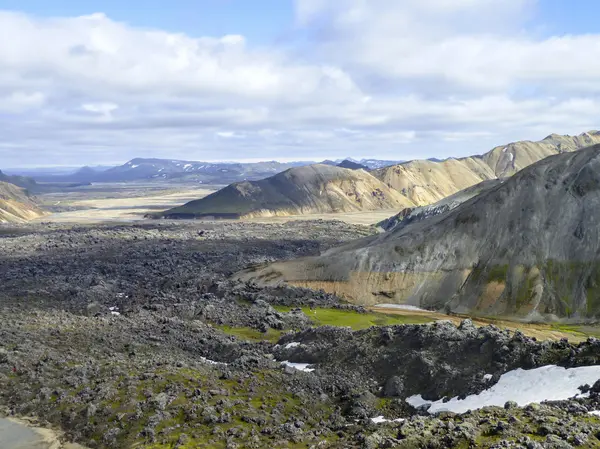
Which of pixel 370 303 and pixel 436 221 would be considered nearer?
pixel 370 303


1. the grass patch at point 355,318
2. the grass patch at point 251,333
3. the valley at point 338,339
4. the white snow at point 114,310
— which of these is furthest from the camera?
the white snow at point 114,310

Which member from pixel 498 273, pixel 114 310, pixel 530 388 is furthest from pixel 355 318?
pixel 530 388

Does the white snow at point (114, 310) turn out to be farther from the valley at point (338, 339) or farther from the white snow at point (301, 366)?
the white snow at point (301, 366)

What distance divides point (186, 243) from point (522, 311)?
11182cm

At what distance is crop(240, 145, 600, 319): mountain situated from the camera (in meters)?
97.9

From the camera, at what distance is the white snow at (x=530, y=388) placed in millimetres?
44594

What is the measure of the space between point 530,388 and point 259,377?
26.0m

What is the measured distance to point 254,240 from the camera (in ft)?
623

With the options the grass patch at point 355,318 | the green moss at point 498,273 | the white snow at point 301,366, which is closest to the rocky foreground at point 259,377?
the white snow at point 301,366

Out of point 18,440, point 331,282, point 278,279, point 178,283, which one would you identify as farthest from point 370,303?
point 18,440

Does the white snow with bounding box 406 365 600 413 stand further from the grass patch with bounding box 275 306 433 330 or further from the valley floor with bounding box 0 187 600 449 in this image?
the grass patch with bounding box 275 306 433 330

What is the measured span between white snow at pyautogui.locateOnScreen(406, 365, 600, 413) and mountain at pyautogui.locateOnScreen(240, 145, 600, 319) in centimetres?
4914

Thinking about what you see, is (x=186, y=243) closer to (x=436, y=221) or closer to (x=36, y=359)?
(x=436, y=221)

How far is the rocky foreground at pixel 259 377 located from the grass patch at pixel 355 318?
878 millimetres
